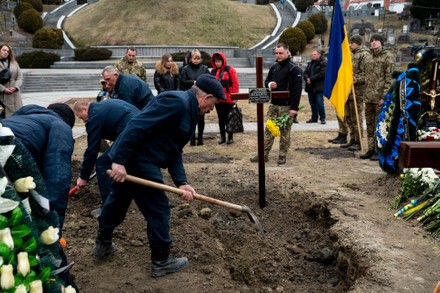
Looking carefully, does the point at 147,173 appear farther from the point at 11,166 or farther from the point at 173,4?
the point at 173,4

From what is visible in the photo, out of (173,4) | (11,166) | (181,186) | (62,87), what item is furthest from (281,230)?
(173,4)

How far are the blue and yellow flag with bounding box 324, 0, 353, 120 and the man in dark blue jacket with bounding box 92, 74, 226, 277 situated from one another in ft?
13.9

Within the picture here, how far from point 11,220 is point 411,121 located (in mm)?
5480

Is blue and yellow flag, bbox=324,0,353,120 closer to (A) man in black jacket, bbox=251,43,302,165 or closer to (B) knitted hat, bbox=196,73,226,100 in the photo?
(A) man in black jacket, bbox=251,43,302,165

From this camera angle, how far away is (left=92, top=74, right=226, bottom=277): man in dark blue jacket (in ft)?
12.2

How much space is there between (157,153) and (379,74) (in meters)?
5.50

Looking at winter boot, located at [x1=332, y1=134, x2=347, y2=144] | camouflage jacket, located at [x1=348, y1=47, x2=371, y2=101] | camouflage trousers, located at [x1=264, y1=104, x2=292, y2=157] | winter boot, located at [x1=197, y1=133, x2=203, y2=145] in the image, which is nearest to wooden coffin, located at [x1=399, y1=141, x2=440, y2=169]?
camouflage trousers, located at [x1=264, y1=104, x2=292, y2=157]

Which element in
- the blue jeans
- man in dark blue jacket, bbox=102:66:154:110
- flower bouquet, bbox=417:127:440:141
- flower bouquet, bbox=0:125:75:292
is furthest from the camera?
the blue jeans

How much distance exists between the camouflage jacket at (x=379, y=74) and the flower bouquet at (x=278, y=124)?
172 cm

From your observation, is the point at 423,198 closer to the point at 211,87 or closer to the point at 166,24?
the point at 211,87

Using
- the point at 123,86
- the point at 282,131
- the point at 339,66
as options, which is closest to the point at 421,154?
the point at 123,86

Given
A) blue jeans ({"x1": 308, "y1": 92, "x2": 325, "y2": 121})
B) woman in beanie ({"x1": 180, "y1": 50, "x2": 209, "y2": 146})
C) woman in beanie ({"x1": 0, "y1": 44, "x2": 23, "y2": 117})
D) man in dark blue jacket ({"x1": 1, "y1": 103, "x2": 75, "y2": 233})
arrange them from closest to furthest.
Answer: man in dark blue jacket ({"x1": 1, "y1": 103, "x2": 75, "y2": 233})
woman in beanie ({"x1": 180, "y1": 50, "x2": 209, "y2": 146})
woman in beanie ({"x1": 0, "y1": 44, "x2": 23, "y2": 117})
blue jeans ({"x1": 308, "y1": 92, "x2": 325, "y2": 121})

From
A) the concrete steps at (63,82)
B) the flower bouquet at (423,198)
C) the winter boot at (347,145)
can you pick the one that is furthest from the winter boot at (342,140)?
the concrete steps at (63,82)

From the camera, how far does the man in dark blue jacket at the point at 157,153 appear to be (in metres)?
3.71
